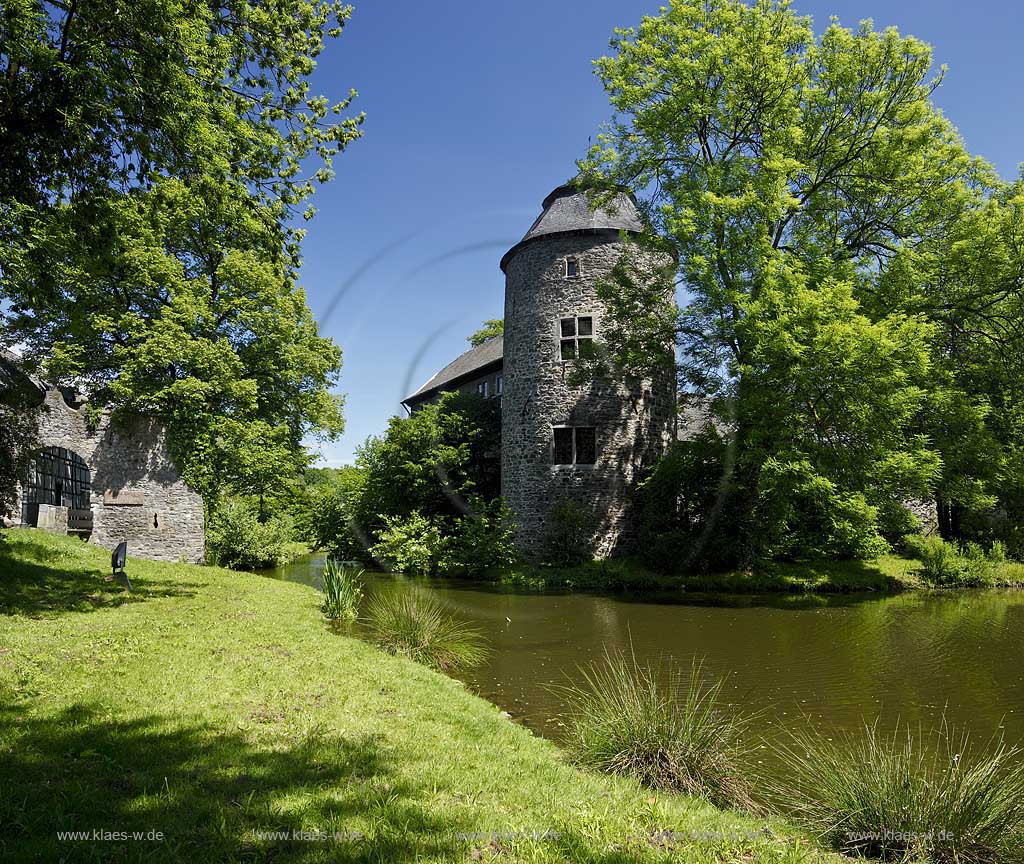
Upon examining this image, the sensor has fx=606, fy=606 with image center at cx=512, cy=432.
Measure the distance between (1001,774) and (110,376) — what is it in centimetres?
2139

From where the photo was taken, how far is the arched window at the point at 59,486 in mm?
18500

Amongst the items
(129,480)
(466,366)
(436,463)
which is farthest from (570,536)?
(466,366)

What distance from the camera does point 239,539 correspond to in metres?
22.7

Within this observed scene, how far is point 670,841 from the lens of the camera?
323 cm

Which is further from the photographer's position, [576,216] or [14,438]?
[576,216]

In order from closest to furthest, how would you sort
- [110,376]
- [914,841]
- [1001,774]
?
1. [914,841]
2. [1001,774]
3. [110,376]

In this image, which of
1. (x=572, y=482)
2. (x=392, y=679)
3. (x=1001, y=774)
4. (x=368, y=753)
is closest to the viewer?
(x=368, y=753)

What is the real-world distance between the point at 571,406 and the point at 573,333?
107 inches

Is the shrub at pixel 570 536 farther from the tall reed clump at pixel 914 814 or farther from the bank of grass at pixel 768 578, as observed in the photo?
the tall reed clump at pixel 914 814

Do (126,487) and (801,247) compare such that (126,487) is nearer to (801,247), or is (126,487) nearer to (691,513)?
(691,513)

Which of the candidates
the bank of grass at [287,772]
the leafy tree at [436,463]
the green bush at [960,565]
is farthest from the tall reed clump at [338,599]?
the green bush at [960,565]

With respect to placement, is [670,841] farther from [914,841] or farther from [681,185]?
[681,185]

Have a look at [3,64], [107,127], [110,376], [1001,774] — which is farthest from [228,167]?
[110,376]

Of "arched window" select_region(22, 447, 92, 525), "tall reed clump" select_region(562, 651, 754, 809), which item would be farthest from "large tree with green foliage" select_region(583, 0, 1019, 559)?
"arched window" select_region(22, 447, 92, 525)
